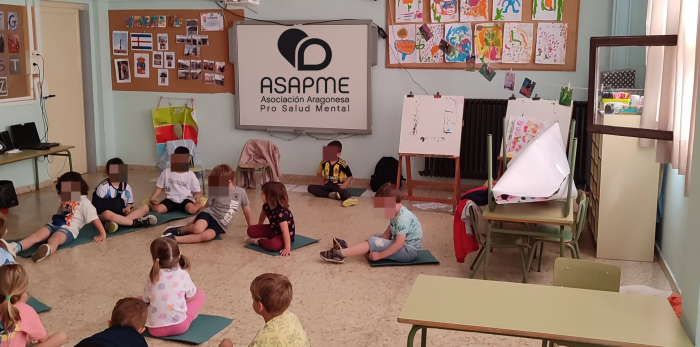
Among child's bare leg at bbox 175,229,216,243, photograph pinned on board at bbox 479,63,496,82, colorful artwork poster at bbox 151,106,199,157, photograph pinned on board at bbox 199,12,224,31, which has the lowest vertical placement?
child's bare leg at bbox 175,229,216,243

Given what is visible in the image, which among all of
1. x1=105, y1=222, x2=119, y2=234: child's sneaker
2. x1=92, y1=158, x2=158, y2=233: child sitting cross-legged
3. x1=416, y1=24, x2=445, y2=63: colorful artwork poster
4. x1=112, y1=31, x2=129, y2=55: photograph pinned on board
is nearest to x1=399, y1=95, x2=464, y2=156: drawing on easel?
x1=416, y1=24, x2=445, y2=63: colorful artwork poster

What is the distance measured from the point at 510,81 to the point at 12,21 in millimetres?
5528

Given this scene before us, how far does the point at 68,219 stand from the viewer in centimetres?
577

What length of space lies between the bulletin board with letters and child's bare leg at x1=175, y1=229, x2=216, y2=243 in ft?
10.3

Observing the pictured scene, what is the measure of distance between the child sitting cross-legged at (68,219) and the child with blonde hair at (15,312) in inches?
88.4

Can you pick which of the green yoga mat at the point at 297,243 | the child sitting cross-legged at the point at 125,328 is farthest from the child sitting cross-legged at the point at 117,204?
the child sitting cross-legged at the point at 125,328

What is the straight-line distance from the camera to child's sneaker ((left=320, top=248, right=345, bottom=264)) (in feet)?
17.5

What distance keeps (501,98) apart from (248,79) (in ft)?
10.2

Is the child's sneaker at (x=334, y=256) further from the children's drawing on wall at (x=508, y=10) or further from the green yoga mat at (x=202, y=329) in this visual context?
the children's drawing on wall at (x=508, y=10)

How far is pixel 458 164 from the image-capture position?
23.6ft

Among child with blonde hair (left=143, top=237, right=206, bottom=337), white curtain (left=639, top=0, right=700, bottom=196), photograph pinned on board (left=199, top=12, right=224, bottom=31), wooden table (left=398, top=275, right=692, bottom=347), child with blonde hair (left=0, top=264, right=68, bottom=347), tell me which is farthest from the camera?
photograph pinned on board (left=199, top=12, right=224, bottom=31)

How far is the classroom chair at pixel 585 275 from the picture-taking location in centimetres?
327

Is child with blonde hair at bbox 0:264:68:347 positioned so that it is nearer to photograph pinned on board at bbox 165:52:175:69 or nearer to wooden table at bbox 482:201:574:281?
wooden table at bbox 482:201:574:281

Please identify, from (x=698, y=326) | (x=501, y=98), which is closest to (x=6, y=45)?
(x=501, y=98)
